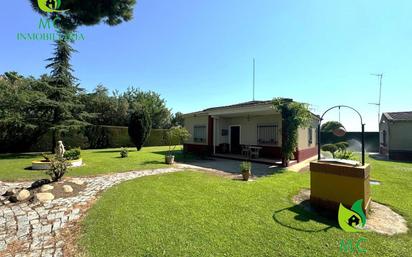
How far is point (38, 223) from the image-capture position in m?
4.07

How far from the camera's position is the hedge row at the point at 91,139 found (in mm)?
17422

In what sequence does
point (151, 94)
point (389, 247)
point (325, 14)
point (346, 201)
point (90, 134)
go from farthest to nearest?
point (151, 94) < point (90, 134) < point (325, 14) < point (346, 201) < point (389, 247)

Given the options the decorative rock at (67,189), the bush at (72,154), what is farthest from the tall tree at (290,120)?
the bush at (72,154)

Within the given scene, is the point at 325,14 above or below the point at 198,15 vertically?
below

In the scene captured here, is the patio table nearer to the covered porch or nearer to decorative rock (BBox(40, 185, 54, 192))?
the covered porch

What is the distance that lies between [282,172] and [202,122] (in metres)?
8.31

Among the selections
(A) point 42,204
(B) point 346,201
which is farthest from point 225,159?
(A) point 42,204

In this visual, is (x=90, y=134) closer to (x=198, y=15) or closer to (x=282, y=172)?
(x=198, y=15)

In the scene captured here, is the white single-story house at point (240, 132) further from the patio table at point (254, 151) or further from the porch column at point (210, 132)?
the patio table at point (254, 151)

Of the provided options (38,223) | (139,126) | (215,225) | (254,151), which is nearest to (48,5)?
(38,223)

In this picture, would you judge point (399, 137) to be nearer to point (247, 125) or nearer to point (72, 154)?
point (247, 125)

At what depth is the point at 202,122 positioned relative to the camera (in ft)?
54.7

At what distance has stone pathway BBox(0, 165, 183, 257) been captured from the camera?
3238 mm

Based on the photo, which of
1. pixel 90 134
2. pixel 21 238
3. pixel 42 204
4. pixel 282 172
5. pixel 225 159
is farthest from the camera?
pixel 90 134
